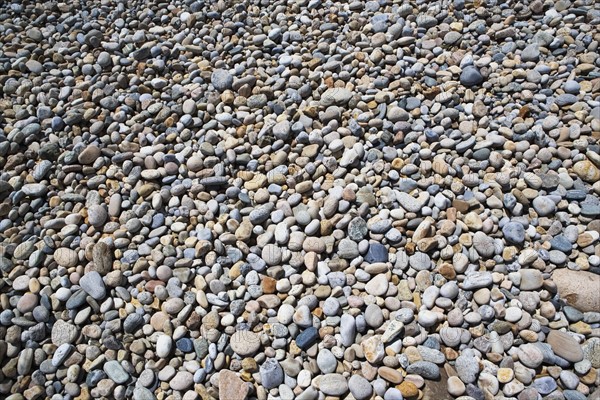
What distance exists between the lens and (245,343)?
182 cm

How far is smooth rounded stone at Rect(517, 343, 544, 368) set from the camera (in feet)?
5.67

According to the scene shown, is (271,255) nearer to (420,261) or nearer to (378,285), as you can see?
(378,285)

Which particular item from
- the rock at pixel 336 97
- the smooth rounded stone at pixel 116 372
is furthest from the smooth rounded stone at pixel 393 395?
the rock at pixel 336 97

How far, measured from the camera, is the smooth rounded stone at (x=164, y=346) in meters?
1.82

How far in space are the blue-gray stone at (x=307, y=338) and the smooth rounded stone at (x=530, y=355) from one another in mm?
760

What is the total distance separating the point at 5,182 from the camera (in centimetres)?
224

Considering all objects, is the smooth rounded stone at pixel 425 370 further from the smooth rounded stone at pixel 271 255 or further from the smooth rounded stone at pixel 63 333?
the smooth rounded stone at pixel 63 333

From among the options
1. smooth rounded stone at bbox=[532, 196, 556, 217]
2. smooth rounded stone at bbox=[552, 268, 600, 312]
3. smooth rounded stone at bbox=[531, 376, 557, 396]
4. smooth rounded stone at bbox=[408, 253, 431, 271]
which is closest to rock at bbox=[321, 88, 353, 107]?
smooth rounded stone at bbox=[408, 253, 431, 271]

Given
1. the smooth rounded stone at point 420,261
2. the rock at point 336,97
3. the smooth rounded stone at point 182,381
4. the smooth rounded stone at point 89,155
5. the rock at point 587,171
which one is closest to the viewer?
the smooth rounded stone at point 182,381

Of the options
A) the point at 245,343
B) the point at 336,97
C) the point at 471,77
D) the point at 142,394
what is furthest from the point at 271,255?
the point at 471,77

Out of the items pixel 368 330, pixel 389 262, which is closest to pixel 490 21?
pixel 389 262

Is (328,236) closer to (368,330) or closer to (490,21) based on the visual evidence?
(368,330)

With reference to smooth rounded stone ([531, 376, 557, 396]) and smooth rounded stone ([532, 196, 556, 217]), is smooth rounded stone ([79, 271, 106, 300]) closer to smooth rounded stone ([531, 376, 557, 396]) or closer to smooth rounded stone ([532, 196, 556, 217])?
smooth rounded stone ([531, 376, 557, 396])

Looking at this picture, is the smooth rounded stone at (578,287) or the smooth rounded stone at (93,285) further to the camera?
the smooth rounded stone at (93,285)
